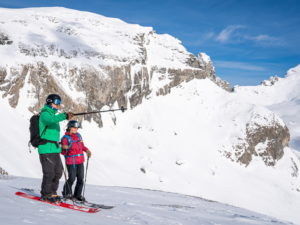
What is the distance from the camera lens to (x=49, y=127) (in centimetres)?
630

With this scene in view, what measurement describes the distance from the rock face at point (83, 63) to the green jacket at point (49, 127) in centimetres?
2835

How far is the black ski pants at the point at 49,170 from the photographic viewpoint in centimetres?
635

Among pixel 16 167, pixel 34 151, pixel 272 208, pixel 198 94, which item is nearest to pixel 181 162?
pixel 272 208

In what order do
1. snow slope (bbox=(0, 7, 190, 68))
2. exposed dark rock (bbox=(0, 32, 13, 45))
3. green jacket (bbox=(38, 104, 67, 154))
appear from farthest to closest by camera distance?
snow slope (bbox=(0, 7, 190, 68)), exposed dark rock (bbox=(0, 32, 13, 45)), green jacket (bbox=(38, 104, 67, 154))

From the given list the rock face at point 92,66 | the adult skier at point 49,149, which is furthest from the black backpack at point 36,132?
the rock face at point 92,66

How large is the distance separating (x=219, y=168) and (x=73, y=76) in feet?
83.9

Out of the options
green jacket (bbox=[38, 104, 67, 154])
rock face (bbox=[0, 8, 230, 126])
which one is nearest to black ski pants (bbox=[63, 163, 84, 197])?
green jacket (bbox=[38, 104, 67, 154])

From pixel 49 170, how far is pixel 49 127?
36.6 inches

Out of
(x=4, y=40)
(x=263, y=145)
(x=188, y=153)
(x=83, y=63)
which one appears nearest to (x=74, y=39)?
(x=83, y=63)

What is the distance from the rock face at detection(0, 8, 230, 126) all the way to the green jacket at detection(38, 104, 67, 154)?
28.3 metres

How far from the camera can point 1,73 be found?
31.7 m

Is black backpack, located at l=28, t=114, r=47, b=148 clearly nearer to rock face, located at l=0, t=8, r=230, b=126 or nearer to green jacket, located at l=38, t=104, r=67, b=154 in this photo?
green jacket, located at l=38, t=104, r=67, b=154

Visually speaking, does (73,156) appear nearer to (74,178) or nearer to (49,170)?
(74,178)

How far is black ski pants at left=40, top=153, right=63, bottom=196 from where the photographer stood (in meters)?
6.35
